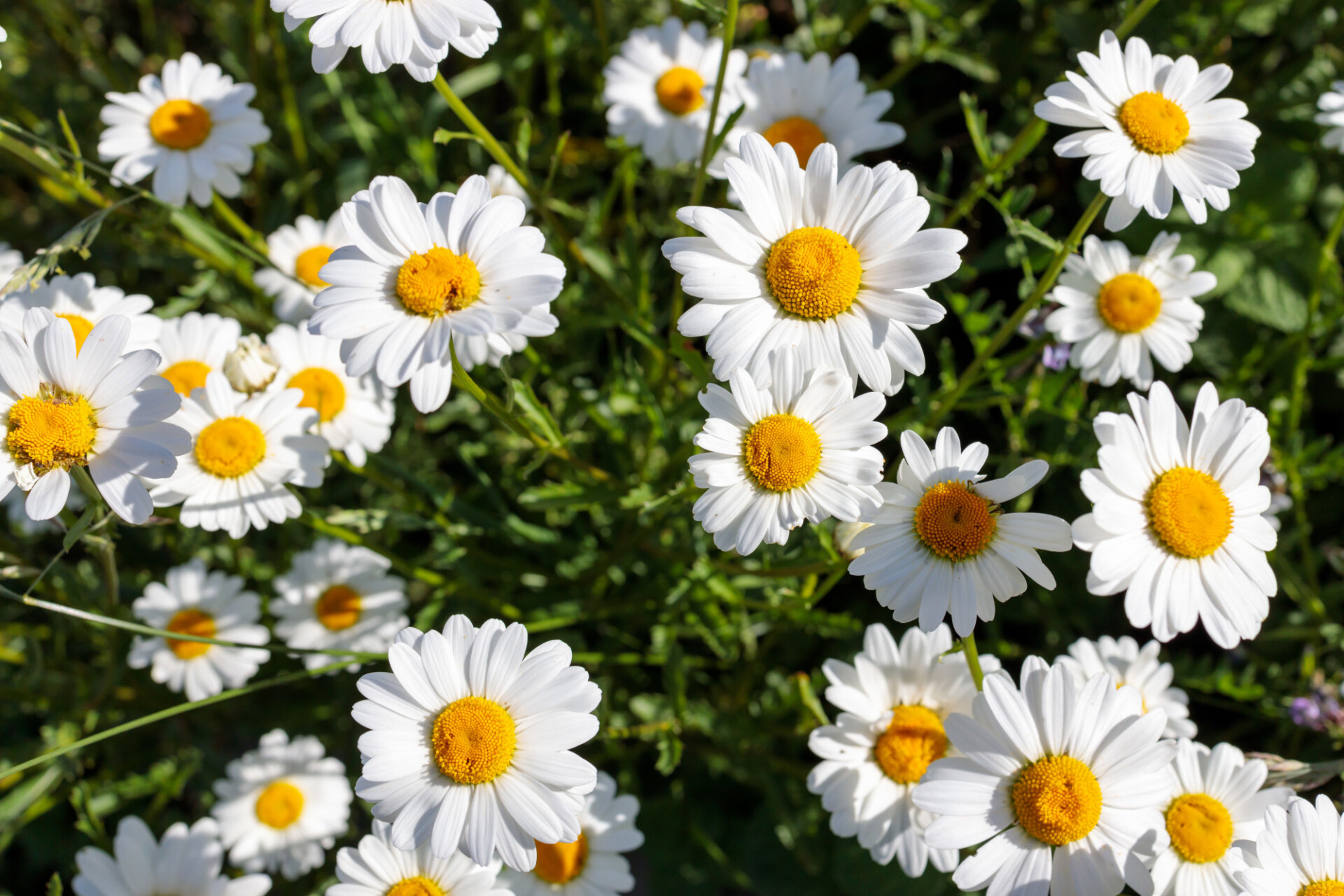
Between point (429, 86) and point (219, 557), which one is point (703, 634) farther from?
point (429, 86)

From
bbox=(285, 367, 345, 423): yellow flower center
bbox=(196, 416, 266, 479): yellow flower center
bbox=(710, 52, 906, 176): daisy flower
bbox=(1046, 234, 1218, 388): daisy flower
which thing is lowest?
bbox=(196, 416, 266, 479): yellow flower center

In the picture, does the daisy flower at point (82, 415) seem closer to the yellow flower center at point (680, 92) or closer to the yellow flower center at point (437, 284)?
the yellow flower center at point (437, 284)

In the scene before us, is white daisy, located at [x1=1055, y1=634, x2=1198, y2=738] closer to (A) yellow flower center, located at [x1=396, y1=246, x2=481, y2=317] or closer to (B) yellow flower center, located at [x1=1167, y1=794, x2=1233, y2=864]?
(B) yellow flower center, located at [x1=1167, y1=794, x2=1233, y2=864]

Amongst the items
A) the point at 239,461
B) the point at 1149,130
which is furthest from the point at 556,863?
the point at 1149,130

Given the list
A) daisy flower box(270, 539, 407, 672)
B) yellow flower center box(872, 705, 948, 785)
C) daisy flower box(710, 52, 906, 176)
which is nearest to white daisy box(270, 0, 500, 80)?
daisy flower box(710, 52, 906, 176)

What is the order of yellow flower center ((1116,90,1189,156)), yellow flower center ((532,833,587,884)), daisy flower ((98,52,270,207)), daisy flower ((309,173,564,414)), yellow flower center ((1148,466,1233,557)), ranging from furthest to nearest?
daisy flower ((98,52,270,207)) < yellow flower center ((532,833,587,884)) < yellow flower center ((1116,90,1189,156)) < yellow flower center ((1148,466,1233,557)) < daisy flower ((309,173,564,414))

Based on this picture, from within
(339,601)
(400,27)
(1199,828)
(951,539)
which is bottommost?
(1199,828)

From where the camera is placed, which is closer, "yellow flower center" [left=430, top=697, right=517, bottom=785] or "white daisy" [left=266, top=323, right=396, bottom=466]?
"yellow flower center" [left=430, top=697, right=517, bottom=785]

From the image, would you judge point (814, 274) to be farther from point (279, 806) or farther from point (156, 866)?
point (156, 866)
